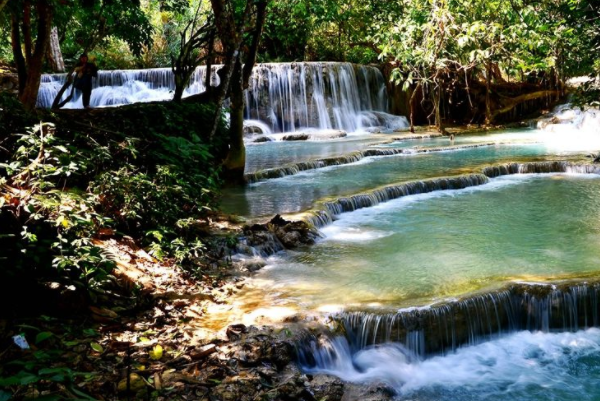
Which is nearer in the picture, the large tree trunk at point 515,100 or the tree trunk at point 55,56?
the tree trunk at point 55,56

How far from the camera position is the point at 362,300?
521cm

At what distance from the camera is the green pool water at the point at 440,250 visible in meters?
5.54

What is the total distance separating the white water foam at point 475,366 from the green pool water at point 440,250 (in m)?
0.55

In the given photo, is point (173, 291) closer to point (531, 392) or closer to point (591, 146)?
point (531, 392)

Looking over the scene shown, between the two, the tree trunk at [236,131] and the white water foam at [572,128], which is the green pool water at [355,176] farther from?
the white water foam at [572,128]

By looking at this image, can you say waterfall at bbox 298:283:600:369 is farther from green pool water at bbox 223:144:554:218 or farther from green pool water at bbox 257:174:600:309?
green pool water at bbox 223:144:554:218

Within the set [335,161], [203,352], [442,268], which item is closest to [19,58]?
[203,352]

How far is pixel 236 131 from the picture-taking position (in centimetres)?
957

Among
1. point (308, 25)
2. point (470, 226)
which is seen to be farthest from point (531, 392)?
point (308, 25)

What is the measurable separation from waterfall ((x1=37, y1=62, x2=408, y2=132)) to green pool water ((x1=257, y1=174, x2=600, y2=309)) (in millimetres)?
12221

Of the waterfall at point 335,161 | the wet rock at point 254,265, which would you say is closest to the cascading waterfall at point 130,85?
the waterfall at point 335,161

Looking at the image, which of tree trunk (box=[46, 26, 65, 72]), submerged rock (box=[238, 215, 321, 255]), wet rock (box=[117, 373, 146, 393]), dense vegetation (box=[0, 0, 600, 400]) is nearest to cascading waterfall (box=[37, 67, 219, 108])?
tree trunk (box=[46, 26, 65, 72])

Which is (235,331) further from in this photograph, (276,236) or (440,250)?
(440,250)

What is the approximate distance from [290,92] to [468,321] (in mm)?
17419
